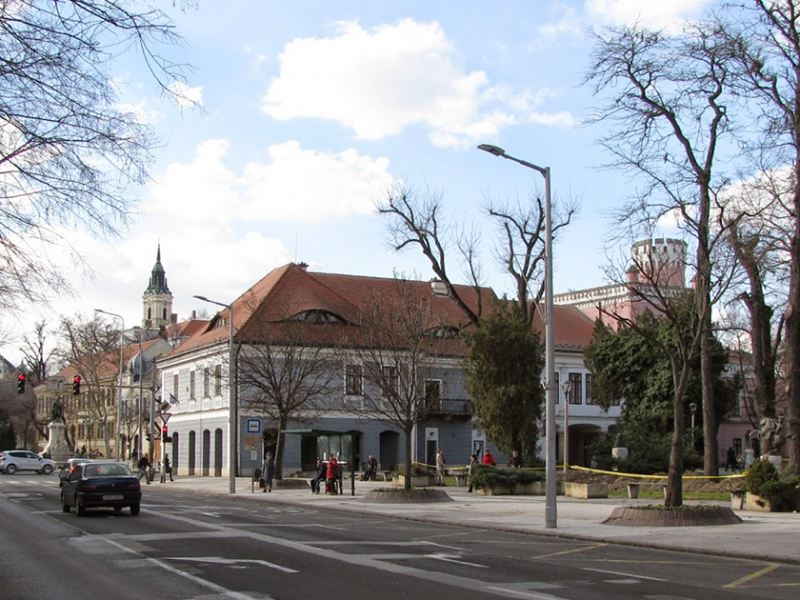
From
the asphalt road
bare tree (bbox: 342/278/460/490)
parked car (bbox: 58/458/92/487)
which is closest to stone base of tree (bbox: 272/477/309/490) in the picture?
bare tree (bbox: 342/278/460/490)

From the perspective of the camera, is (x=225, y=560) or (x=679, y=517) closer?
(x=225, y=560)

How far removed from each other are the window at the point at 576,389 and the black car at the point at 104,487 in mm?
46133

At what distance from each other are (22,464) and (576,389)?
41469 millimetres

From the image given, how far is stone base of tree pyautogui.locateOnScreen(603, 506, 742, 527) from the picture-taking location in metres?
21.7

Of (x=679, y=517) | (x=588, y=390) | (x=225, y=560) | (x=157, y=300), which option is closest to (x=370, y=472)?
(x=588, y=390)

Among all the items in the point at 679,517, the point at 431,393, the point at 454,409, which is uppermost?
the point at 431,393

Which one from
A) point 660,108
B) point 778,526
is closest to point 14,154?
point 778,526

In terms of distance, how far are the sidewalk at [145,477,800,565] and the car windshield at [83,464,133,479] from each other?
7.27 metres

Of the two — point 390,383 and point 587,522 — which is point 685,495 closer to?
point 390,383

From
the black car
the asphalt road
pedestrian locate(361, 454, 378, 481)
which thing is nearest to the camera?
the asphalt road

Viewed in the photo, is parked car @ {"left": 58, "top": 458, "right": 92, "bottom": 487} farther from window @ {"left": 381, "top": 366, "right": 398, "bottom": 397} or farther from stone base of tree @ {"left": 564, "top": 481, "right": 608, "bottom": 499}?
stone base of tree @ {"left": 564, "top": 481, "right": 608, "bottom": 499}

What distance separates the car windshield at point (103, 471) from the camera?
2647cm

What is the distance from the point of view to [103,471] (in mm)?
26641

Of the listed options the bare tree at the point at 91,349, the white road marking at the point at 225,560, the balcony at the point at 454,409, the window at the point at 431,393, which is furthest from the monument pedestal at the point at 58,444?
the white road marking at the point at 225,560
